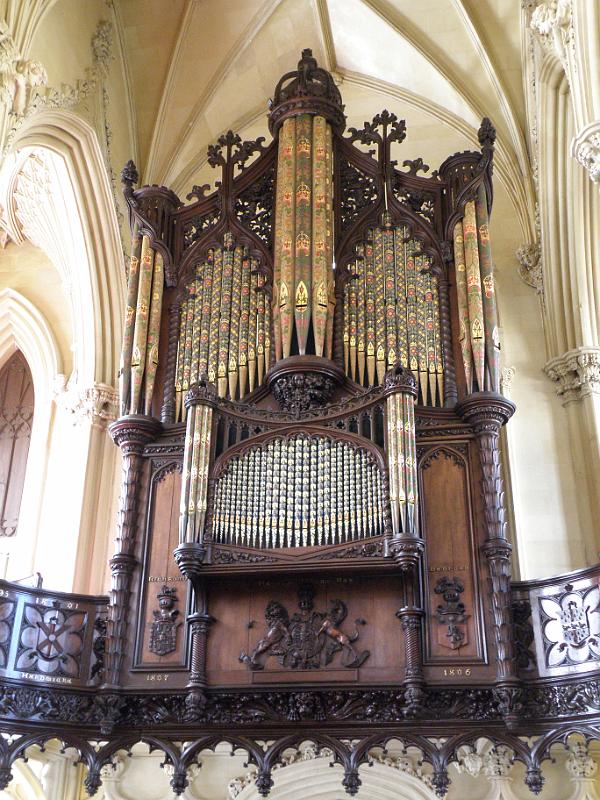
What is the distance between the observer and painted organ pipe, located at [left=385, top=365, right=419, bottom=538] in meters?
9.27

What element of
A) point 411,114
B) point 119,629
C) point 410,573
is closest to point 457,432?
point 410,573

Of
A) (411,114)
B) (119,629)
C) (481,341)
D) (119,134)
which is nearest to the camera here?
(119,629)

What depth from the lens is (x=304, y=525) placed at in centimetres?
964

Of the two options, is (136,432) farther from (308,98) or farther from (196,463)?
(308,98)

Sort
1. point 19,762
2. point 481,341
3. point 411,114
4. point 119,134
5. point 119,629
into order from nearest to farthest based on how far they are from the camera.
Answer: point 119,629 < point 481,341 < point 19,762 < point 119,134 < point 411,114

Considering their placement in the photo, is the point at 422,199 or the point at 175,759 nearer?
the point at 175,759

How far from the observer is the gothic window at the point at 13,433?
1527 cm

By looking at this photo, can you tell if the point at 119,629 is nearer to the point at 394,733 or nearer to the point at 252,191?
the point at 394,733

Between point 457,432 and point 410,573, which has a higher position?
point 457,432

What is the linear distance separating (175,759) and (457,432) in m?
4.22

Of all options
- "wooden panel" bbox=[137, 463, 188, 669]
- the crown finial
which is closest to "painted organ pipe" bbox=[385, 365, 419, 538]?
"wooden panel" bbox=[137, 463, 188, 669]

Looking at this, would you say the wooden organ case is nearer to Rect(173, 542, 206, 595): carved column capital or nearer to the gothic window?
Rect(173, 542, 206, 595): carved column capital

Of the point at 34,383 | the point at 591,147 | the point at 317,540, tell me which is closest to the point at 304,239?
the point at 591,147

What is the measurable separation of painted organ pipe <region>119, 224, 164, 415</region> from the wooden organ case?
0.03m
